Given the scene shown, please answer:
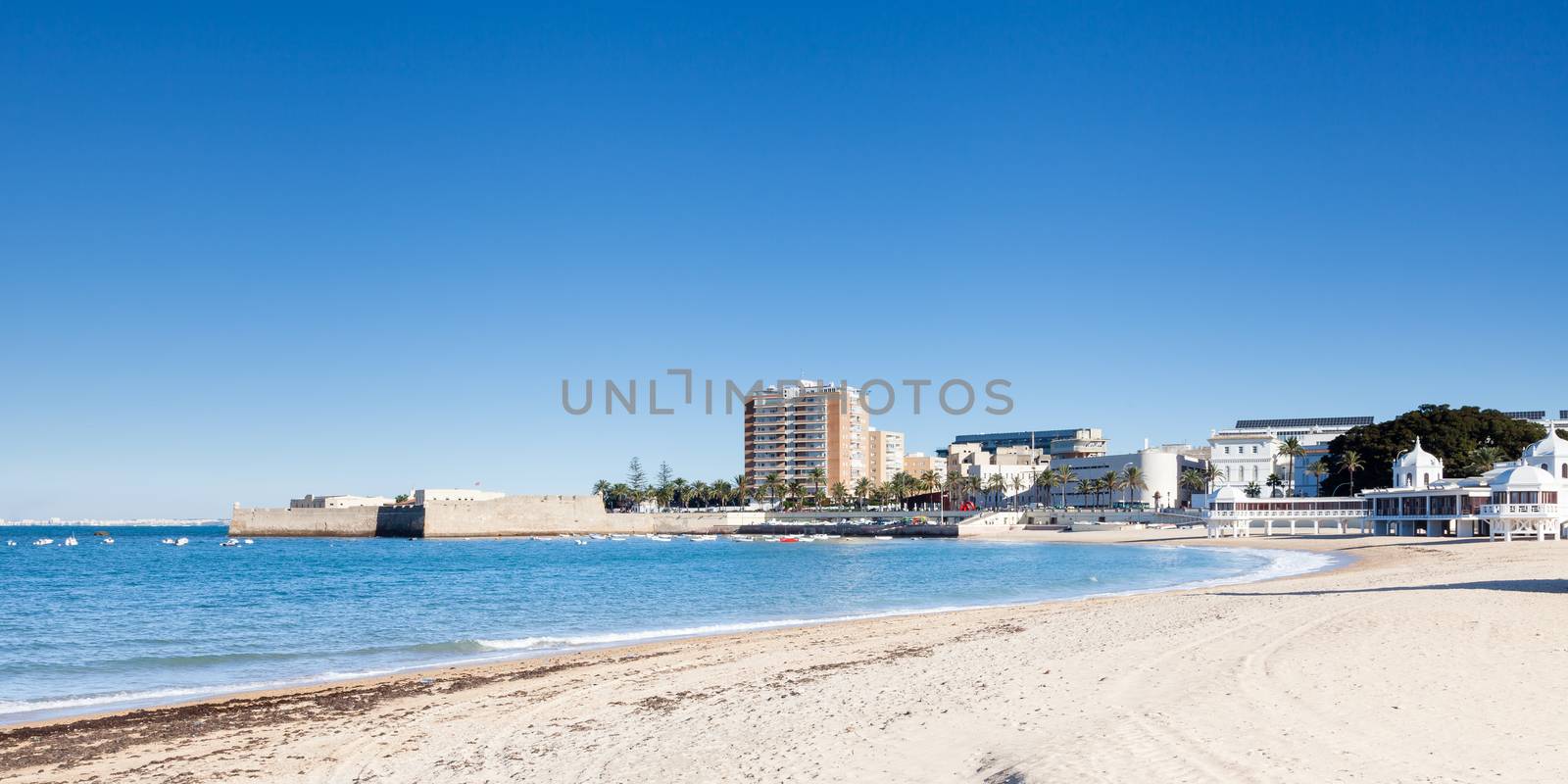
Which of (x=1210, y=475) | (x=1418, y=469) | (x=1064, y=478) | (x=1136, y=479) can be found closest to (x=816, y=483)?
(x=1064, y=478)

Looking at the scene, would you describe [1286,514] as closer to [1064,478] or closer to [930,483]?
[1064,478]

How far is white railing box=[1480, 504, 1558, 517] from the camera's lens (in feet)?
219

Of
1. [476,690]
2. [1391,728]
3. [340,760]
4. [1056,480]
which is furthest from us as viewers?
[1056,480]

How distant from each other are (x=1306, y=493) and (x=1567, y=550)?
339 ft

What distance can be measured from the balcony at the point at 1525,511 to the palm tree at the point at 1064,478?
9755cm

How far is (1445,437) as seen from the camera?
10438 cm

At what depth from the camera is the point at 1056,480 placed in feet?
552

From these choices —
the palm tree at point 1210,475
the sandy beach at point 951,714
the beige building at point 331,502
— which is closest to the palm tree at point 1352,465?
the palm tree at point 1210,475

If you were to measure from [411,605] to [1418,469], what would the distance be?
81300 millimetres

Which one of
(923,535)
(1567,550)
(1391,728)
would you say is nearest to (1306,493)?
(923,535)

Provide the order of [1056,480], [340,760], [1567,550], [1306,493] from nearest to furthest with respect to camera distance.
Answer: [340,760] → [1567,550] → [1306,493] → [1056,480]

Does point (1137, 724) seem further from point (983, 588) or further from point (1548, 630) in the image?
point (983, 588)

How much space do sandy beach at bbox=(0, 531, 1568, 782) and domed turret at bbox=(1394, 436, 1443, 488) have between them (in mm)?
74450

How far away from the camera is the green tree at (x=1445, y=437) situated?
104m
